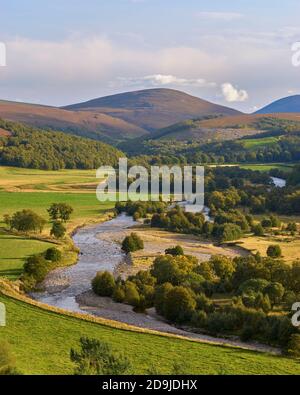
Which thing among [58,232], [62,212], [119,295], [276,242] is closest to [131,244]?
[58,232]

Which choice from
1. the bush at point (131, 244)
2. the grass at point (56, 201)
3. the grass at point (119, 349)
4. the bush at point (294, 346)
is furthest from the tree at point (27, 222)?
the bush at point (294, 346)

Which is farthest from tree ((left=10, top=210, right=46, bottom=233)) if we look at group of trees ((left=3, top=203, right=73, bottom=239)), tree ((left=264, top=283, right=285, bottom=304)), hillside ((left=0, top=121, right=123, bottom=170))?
hillside ((left=0, top=121, right=123, bottom=170))

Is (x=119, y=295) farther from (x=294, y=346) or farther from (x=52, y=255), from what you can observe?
(x=294, y=346)

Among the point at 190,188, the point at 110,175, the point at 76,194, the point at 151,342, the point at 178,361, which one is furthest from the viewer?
the point at 110,175

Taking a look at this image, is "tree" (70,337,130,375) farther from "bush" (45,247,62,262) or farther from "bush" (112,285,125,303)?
"bush" (45,247,62,262)
